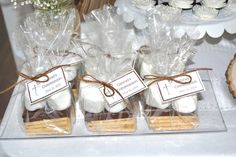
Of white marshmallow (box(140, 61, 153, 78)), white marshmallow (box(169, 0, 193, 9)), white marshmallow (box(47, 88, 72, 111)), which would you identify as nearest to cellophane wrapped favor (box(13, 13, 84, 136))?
white marshmallow (box(47, 88, 72, 111))

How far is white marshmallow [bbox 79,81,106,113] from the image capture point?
764 millimetres

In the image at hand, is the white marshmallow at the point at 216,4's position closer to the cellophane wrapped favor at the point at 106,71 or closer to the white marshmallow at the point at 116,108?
the cellophane wrapped favor at the point at 106,71

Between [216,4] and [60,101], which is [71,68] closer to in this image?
[60,101]

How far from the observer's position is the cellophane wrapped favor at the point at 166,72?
77cm

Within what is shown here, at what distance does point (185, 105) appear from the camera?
762 millimetres

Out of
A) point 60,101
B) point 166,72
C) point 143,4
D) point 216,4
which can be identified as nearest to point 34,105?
point 60,101

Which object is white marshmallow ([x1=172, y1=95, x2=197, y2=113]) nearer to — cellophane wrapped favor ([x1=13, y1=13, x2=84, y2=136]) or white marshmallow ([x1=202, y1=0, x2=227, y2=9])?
cellophane wrapped favor ([x1=13, y1=13, x2=84, y2=136])

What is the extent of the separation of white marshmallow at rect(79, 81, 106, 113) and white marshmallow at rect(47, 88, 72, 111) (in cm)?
3

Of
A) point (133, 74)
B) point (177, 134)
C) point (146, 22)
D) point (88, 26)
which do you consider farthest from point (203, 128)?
point (88, 26)

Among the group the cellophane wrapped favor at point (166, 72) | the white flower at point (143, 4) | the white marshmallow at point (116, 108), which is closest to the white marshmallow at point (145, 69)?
the cellophane wrapped favor at point (166, 72)

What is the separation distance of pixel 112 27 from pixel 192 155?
1.18 feet

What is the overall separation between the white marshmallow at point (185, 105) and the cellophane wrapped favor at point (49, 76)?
0.24m

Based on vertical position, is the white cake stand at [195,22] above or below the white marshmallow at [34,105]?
above

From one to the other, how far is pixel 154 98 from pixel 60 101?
0.21 m
